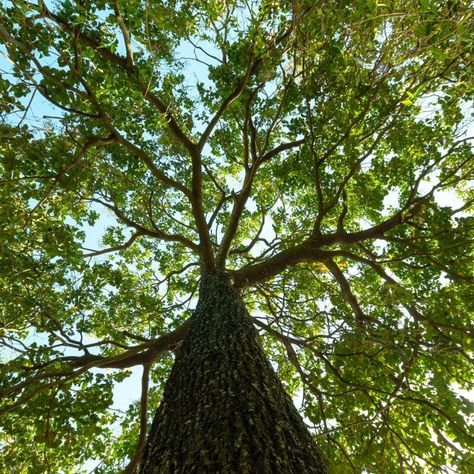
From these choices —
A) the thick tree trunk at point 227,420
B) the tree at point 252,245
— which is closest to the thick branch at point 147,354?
the tree at point 252,245

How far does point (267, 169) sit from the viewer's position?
852cm

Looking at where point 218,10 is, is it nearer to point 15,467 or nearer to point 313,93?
point 313,93

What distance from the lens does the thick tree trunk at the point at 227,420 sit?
5.38ft

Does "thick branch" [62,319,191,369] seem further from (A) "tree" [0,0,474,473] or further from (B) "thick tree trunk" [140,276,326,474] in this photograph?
(B) "thick tree trunk" [140,276,326,474]

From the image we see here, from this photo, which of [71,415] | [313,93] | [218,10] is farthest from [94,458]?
[218,10]

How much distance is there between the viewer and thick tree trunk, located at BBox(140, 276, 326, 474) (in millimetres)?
1640

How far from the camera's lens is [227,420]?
1918 millimetres

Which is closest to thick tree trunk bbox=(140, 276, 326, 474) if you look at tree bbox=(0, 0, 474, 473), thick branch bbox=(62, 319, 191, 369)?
tree bbox=(0, 0, 474, 473)

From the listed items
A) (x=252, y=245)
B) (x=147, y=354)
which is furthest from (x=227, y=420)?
(x=252, y=245)

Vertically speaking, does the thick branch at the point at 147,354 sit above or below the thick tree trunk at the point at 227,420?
above

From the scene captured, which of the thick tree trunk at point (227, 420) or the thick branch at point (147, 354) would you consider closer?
the thick tree trunk at point (227, 420)

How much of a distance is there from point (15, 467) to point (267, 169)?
23.8 ft

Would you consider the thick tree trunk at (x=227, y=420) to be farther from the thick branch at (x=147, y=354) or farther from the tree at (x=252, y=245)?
the thick branch at (x=147, y=354)

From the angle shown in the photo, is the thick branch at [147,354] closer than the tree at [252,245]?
No
